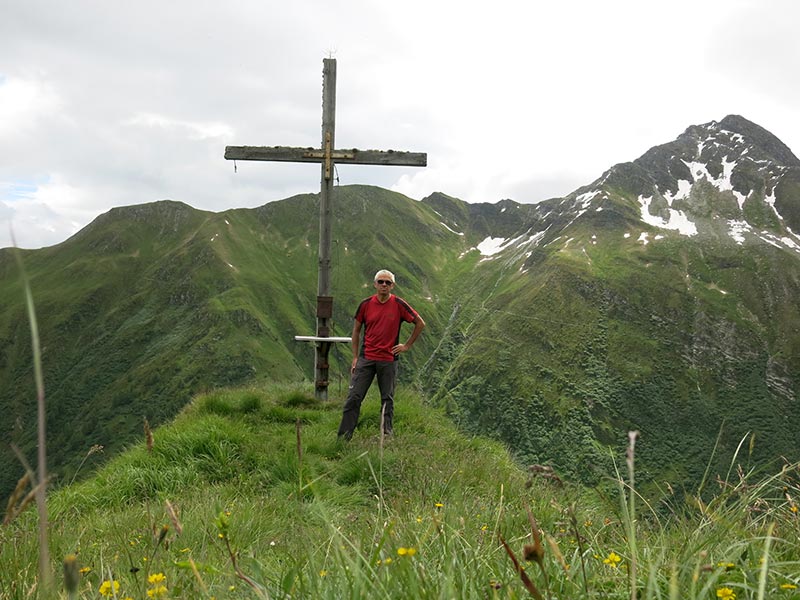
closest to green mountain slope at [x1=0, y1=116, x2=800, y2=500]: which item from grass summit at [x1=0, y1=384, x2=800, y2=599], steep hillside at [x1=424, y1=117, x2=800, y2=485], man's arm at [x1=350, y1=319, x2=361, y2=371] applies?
steep hillside at [x1=424, y1=117, x2=800, y2=485]

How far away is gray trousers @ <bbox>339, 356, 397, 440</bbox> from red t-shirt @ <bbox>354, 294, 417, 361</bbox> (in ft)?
0.44

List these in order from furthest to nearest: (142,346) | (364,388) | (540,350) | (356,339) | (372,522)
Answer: (142,346) → (540,350) → (356,339) → (364,388) → (372,522)

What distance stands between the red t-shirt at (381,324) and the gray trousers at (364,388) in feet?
Result: 0.44

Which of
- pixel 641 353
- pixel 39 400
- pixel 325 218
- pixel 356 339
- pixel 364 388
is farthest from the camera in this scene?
pixel 641 353

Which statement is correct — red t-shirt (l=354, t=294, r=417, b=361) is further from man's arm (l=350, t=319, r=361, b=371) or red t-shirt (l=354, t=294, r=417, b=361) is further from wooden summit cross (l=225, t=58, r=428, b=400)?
wooden summit cross (l=225, t=58, r=428, b=400)

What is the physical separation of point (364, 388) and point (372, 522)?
5.32 meters

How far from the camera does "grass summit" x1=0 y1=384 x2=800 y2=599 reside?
184cm

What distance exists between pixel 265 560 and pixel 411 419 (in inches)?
264

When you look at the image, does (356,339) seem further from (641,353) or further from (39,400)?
(641,353)

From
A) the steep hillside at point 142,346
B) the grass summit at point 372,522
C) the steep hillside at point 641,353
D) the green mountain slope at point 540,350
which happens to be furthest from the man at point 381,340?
the steep hillside at point 142,346

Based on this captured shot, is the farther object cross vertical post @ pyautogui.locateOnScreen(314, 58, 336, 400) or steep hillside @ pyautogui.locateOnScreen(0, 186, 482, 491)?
steep hillside @ pyautogui.locateOnScreen(0, 186, 482, 491)

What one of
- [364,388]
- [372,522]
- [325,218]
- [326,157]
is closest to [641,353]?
[325,218]

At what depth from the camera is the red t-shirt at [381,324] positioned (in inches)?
370

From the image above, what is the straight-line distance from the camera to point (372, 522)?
383 cm
